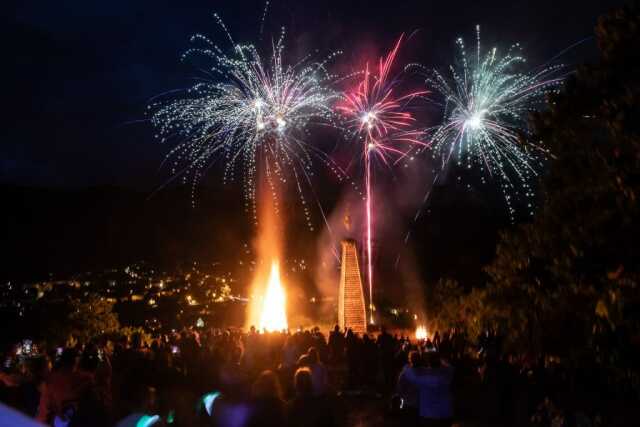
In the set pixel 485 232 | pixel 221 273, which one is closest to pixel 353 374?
pixel 485 232

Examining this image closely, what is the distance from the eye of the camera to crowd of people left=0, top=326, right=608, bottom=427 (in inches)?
197

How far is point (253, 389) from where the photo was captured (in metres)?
5.11

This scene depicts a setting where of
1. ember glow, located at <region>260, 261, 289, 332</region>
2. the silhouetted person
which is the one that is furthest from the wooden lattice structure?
the silhouetted person

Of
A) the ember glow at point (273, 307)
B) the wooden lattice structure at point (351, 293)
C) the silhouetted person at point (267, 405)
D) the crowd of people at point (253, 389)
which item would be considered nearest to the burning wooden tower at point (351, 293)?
the wooden lattice structure at point (351, 293)

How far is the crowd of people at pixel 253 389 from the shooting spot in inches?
197

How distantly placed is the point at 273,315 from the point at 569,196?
26192 mm

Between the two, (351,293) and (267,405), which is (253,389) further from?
(351,293)

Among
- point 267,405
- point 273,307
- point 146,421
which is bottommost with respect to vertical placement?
point 146,421

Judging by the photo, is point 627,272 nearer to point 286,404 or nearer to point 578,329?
point 578,329

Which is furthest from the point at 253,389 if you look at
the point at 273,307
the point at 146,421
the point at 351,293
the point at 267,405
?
the point at 273,307

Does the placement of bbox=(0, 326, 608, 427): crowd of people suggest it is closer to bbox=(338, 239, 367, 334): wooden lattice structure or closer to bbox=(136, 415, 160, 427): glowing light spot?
bbox=(136, 415, 160, 427): glowing light spot

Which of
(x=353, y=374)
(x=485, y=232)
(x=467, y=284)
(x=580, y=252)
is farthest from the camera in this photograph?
(x=485, y=232)

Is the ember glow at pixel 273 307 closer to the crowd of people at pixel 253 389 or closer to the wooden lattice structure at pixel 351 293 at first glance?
the wooden lattice structure at pixel 351 293

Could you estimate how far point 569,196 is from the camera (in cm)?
502
